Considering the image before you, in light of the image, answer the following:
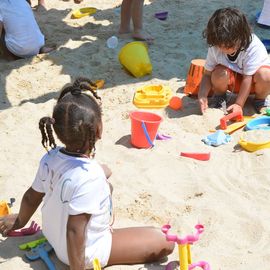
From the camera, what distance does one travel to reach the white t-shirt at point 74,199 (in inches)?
79.0

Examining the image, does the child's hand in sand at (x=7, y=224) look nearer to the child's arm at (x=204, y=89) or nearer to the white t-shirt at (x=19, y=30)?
the child's arm at (x=204, y=89)

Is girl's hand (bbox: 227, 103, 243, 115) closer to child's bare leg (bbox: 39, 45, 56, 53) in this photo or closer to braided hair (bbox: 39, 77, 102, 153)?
braided hair (bbox: 39, 77, 102, 153)

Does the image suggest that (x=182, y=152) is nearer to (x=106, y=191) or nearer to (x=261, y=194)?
(x=261, y=194)

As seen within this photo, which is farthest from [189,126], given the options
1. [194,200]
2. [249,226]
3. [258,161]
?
[249,226]

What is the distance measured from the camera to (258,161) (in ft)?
9.70

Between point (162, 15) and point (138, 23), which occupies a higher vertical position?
point (138, 23)

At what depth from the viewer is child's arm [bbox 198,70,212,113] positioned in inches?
139

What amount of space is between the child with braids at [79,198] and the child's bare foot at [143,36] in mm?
2694

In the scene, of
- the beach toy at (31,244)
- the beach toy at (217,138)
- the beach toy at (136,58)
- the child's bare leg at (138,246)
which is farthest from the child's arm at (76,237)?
the beach toy at (136,58)

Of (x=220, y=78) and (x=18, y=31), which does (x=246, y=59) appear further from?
(x=18, y=31)

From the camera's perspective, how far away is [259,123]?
3.36m

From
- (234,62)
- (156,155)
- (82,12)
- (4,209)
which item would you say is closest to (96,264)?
(4,209)

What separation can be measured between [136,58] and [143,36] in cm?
73

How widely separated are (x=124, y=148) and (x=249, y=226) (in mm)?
996
